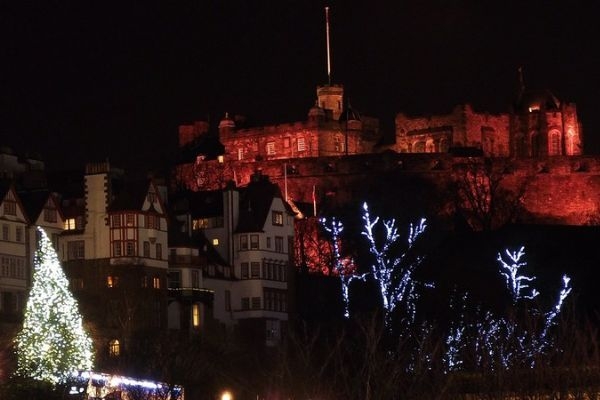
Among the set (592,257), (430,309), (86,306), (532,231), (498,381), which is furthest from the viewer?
(532,231)

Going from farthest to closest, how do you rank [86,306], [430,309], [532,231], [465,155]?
[465,155] < [532,231] < [430,309] < [86,306]

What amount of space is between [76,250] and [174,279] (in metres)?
5.56

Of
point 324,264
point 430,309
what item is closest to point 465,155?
point 324,264

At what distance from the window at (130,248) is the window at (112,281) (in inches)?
66.2

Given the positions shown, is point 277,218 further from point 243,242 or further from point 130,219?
point 130,219

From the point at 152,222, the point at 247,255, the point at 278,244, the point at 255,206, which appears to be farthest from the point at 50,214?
the point at 278,244

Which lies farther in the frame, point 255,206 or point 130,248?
point 255,206

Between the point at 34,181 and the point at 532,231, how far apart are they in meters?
30.5

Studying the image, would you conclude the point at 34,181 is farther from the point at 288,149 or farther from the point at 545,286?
the point at 288,149

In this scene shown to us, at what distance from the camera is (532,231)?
382 feet

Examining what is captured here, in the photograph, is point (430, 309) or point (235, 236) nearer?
point (430, 309)

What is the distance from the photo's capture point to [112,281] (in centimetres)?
9631

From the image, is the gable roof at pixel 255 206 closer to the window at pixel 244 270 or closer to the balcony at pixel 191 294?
the window at pixel 244 270

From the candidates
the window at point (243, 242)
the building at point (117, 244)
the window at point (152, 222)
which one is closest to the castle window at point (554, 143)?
the window at point (243, 242)
